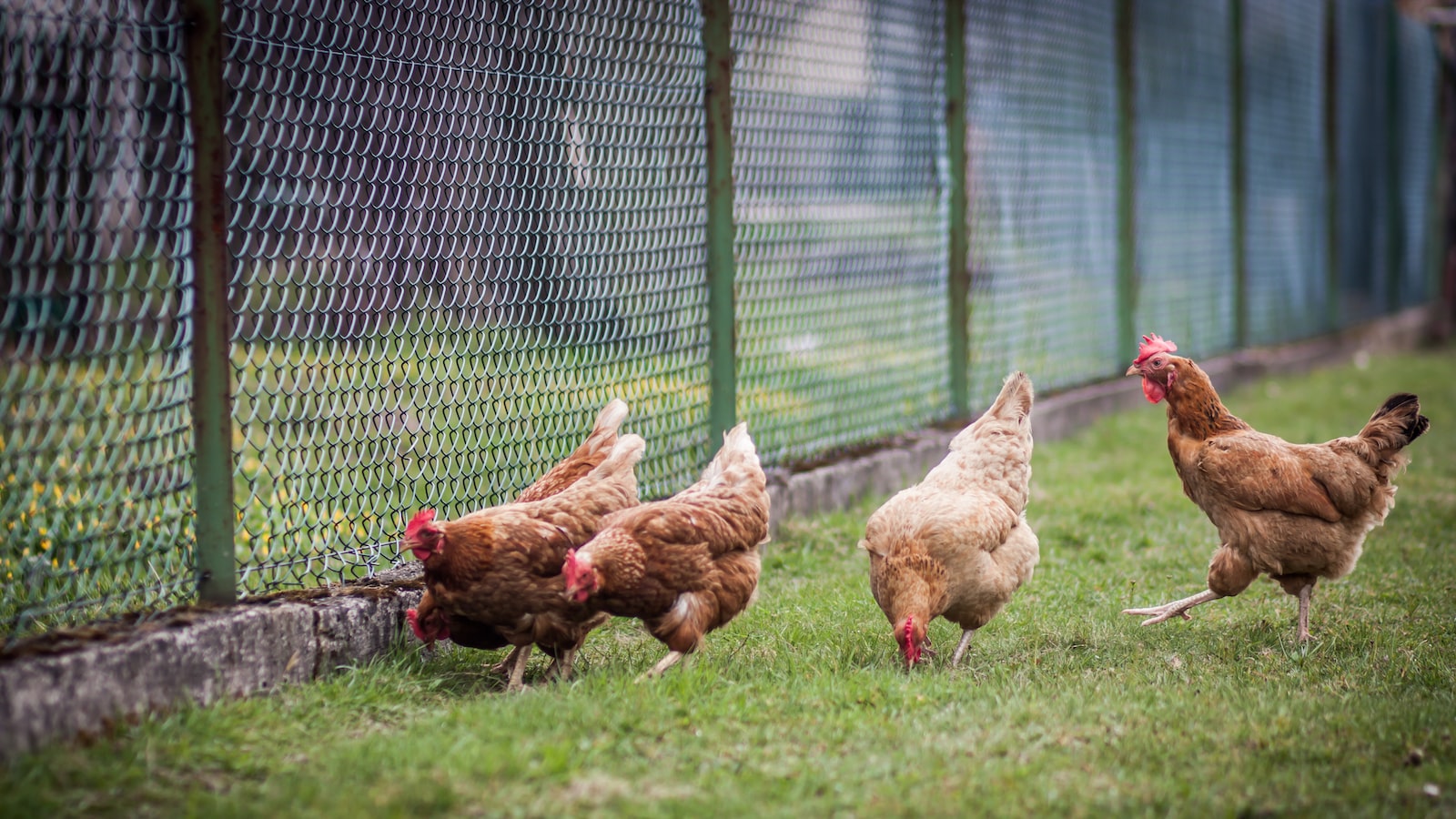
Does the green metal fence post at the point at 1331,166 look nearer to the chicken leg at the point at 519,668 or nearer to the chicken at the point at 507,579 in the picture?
the chicken at the point at 507,579

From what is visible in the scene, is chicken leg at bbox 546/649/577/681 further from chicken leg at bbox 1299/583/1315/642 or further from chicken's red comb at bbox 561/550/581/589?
chicken leg at bbox 1299/583/1315/642

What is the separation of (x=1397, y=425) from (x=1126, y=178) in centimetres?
624

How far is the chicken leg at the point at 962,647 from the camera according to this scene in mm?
4453

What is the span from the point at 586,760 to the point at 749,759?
0.44m

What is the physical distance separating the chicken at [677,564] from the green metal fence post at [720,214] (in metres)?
1.62

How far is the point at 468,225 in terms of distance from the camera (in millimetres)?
4676

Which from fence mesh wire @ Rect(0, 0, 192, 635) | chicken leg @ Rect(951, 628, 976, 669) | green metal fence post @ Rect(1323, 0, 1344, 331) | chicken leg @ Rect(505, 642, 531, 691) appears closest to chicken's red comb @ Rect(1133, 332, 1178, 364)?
chicken leg @ Rect(951, 628, 976, 669)

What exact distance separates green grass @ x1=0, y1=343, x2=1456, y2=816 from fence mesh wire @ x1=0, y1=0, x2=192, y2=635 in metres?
0.55

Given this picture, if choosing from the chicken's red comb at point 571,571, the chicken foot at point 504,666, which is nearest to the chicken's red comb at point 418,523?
the chicken's red comb at point 571,571

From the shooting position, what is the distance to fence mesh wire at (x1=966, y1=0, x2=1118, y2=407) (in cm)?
851

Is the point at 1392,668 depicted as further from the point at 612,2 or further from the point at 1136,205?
the point at 1136,205

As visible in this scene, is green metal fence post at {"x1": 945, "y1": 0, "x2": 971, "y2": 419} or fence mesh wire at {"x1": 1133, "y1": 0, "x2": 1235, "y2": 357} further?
fence mesh wire at {"x1": 1133, "y1": 0, "x2": 1235, "y2": 357}

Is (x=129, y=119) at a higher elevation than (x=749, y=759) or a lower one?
higher

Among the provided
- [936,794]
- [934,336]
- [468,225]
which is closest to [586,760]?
[936,794]
